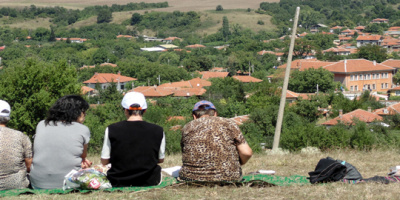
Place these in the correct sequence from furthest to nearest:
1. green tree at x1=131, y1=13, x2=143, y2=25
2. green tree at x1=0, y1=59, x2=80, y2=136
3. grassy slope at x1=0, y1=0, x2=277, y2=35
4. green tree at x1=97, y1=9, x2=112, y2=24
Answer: green tree at x1=97, y1=9, x2=112, y2=24
green tree at x1=131, y1=13, x2=143, y2=25
grassy slope at x1=0, y1=0, x2=277, y2=35
green tree at x1=0, y1=59, x2=80, y2=136

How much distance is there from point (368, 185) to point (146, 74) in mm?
65757

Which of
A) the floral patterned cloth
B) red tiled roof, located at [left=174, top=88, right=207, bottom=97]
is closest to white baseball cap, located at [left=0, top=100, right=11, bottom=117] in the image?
the floral patterned cloth

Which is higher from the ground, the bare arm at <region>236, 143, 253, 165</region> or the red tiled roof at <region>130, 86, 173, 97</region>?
the bare arm at <region>236, 143, 253, 165</region>

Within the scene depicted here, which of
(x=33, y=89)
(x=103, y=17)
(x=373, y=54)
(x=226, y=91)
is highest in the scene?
(x=33, y=89)

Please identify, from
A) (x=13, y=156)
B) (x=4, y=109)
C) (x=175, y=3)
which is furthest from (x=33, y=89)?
(x=175, y=3)

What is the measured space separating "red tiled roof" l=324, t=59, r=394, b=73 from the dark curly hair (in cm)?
6437

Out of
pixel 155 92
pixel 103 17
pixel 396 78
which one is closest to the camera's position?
pixel 155 92

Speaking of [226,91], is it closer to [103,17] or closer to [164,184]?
[164,184]

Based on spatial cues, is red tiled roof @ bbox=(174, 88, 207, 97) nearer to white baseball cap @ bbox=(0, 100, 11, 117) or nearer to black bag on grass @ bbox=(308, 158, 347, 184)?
black bag on grass @ bbox=(308, 158, 347, 184)

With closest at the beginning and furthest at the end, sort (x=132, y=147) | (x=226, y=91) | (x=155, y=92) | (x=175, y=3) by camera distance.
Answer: (x=132, y=147)
(x=226, y=91)
(x=155, y=92)
(x=175, y=3)

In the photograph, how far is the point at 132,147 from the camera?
453cm

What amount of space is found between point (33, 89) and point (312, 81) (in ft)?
128

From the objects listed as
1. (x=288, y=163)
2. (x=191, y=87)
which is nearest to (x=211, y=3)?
(x=191, y=87)

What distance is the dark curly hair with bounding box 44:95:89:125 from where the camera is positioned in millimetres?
4637
